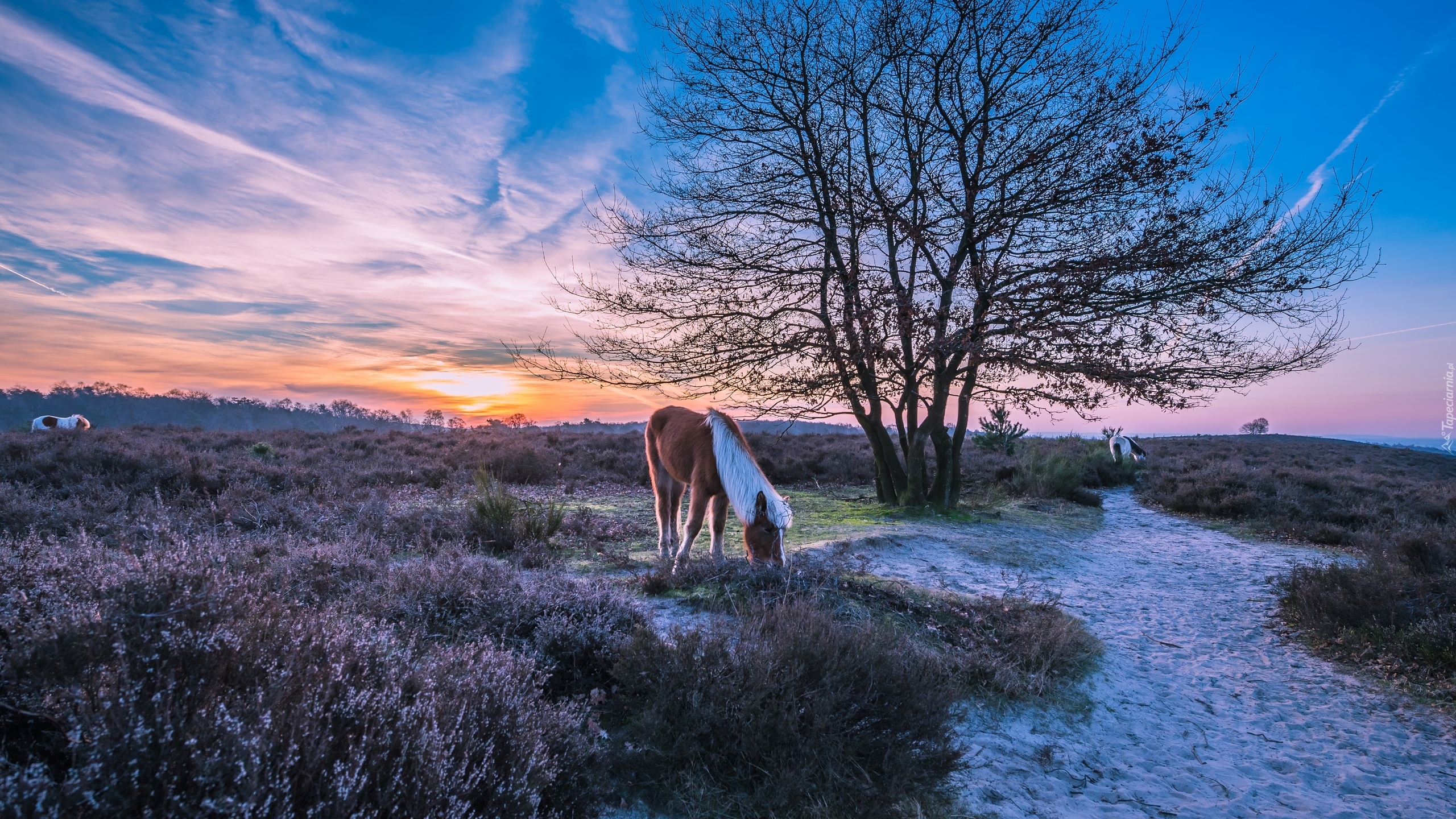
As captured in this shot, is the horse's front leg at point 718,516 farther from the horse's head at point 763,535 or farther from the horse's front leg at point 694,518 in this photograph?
the horse's head at point 763,535

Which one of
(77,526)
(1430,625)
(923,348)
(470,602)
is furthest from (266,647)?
(923,348)

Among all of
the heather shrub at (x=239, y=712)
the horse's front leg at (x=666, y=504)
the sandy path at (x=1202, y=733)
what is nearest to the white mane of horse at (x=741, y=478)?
the horse's front leg at (x=666, y=504)

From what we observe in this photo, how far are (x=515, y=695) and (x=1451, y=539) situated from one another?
9.36 metres

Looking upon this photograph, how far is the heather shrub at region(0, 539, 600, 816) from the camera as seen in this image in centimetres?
138

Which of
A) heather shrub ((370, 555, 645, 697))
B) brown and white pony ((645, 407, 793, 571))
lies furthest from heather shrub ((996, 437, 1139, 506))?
heather shrub ((370, 555, 645, 697))

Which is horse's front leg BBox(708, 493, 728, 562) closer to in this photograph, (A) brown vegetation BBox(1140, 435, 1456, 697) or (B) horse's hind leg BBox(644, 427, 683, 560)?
(B) horse's hind leg BBox(644, 427, 683, 560)

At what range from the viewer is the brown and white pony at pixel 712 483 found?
17.8 feet

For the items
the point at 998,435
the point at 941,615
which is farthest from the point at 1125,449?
the point at 941,615

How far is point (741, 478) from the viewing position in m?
5.77

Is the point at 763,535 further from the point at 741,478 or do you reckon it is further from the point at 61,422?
the point at 61,422

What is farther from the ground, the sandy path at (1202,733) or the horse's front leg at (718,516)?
the horse's front leg at (718,516)

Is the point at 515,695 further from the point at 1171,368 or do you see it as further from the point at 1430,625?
the point at 1171,368

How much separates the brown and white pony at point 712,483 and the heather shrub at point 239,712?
3064 mm

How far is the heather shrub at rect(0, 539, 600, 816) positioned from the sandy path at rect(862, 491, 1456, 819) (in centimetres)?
228
